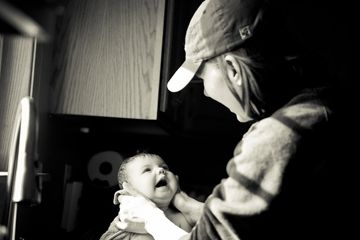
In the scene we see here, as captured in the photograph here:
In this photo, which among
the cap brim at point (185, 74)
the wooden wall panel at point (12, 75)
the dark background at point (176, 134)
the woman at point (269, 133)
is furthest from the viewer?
the dark background at point (176, 134)

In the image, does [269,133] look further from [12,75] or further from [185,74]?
[12,75]

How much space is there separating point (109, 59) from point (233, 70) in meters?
0.55

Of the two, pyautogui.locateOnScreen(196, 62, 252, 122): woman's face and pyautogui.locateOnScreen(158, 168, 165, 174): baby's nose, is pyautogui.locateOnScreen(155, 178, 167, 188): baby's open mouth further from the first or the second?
pyautogui.locateOnScreen(196, 62, 252, 122): woman's face

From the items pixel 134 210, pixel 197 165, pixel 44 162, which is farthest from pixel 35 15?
pixel 197 165

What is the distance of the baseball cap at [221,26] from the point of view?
94cm

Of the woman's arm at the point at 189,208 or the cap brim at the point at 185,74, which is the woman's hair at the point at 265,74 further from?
the woman's arm at the point at 189,208

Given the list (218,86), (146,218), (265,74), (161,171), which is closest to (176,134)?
(161,171)

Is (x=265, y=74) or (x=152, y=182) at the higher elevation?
(x=265, y=74)

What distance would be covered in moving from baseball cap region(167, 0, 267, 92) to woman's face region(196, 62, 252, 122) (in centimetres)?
3

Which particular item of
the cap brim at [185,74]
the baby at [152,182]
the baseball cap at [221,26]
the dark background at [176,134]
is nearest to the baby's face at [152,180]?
the baby at [152,182]

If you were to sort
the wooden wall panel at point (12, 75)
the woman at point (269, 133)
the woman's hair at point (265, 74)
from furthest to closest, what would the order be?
the wooden wall panel at point (12, 75), the woman's hair at point (265, 74), the woman at point (269, 133)

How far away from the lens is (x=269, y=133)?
835 mm

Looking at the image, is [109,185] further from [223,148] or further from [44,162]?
[223,148]

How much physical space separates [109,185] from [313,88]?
0.99m
